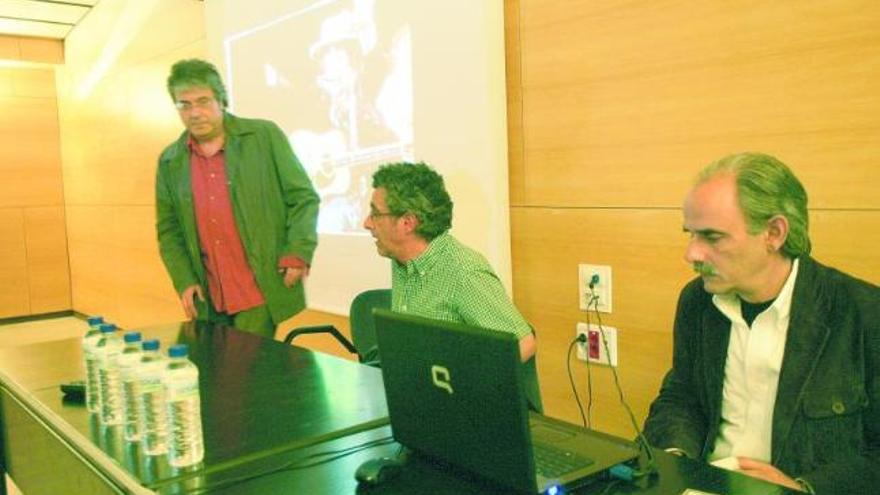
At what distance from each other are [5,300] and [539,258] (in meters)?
6.21

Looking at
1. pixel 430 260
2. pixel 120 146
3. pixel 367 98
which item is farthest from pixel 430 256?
pixel 120 146

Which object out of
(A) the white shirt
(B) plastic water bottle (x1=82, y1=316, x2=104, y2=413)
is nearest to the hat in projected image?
(B) plastic water bottle (x1=82, y1=316, x2=104, y2=413)

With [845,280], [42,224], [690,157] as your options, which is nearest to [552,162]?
[690,157]

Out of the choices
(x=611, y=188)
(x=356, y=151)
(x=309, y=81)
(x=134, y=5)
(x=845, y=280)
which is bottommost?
(x=845, y=280)

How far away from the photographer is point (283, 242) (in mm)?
2793

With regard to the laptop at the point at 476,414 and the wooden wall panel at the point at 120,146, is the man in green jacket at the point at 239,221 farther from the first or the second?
the wooden wall panel at the point at 120,146

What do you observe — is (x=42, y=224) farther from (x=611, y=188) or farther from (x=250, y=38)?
(x=611, y=188)

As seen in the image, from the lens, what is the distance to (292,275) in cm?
269

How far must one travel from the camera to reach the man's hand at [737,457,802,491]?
1.37 meters

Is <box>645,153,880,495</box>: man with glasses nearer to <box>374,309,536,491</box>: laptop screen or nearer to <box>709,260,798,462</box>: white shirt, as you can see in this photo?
<box>709,260,798,462</box>: white shirt

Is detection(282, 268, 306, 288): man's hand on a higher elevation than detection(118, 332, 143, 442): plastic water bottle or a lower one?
higher

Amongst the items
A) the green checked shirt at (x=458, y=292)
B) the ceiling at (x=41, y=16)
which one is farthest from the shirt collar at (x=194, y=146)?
the ceiling at (x=41, y=16)

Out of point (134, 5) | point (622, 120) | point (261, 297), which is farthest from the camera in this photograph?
point (134, 5)

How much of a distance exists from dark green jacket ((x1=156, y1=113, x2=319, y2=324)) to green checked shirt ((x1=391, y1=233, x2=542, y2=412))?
73cm
